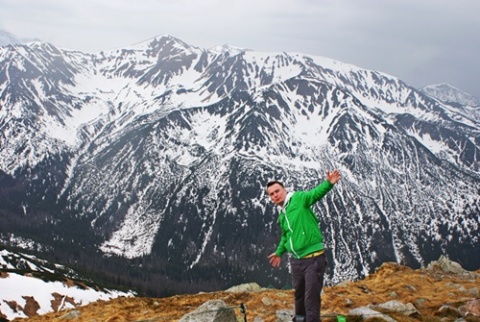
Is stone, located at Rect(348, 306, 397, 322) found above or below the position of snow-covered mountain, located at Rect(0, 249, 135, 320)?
above

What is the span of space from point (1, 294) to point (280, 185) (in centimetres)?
10714

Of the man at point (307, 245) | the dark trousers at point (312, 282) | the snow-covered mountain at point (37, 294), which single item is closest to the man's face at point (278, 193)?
the man at point (307, 245)

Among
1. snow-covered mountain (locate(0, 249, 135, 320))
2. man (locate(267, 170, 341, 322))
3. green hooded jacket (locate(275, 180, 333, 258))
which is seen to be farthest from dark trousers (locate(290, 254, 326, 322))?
snow-covered mountain (locate(0, 249, 135, 320))

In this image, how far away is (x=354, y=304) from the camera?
18.0m

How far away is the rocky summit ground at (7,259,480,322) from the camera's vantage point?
15078mm

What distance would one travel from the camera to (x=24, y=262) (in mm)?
169125

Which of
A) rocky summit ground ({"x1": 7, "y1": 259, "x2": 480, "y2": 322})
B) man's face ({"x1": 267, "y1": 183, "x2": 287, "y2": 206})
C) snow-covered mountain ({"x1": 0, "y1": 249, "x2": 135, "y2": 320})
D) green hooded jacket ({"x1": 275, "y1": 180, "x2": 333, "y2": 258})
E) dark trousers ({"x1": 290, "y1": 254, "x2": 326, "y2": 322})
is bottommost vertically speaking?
snow-covered mountain ({"x1": 0, "y1": 249, "x2": 135, "y2": 320})

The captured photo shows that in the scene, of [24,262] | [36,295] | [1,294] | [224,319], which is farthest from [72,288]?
[224,319]

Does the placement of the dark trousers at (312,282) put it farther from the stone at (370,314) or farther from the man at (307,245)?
the stone at (370,314)

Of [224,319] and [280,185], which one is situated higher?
[280,185]

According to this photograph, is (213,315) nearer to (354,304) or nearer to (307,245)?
(307,245)

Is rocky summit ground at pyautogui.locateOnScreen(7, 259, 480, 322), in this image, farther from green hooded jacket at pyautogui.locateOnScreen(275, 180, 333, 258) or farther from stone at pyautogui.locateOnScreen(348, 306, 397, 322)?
green hooded jacket at pyautogui.locateOnScreen(275, 180, 333, 258)

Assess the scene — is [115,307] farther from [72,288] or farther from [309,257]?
[72,288]

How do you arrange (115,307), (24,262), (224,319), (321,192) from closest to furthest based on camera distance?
(321,192) < (224,319) < (115,307) < (24,262)
